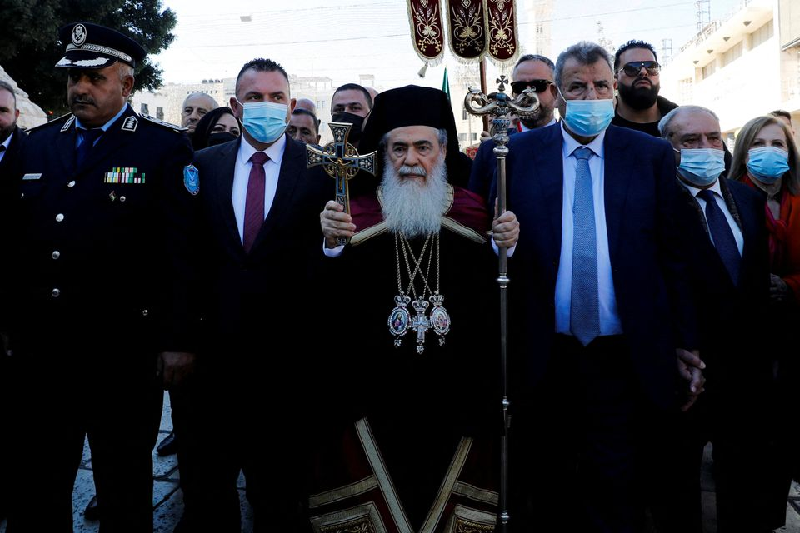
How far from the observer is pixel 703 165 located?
327cm

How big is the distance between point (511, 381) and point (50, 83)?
22.3 metres

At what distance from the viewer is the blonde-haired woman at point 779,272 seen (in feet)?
11.0

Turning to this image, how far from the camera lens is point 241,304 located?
3.08 meters

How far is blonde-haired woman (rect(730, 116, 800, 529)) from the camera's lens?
3.36m

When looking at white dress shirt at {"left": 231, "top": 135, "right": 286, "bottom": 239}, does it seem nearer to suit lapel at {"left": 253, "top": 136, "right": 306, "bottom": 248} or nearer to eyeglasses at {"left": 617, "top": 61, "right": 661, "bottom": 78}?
suit lapel at {"left": 253, "top": 136, "right": 306, "bottom": 248}

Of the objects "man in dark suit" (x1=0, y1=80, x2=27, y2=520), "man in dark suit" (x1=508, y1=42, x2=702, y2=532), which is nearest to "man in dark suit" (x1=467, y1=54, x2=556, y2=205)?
"man in dark suit" (x1=508, y1=42, x2=702, y2=532)

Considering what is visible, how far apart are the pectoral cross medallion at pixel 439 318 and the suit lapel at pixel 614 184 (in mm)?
768

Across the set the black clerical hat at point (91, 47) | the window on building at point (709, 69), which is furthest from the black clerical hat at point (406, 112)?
the window on building at point (709, 69)

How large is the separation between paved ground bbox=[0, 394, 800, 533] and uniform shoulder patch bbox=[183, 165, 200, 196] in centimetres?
190

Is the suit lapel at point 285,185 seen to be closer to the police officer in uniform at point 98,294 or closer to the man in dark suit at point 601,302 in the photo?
the police officer in uniform at point 98,294

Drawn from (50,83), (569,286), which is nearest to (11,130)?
(569,286)

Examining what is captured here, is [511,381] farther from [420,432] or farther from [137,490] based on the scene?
[137,490]

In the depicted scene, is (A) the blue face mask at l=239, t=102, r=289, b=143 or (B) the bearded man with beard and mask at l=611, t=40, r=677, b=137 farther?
(B) the bearded man with beard and mask at l=611, t=40, r=677, b=137

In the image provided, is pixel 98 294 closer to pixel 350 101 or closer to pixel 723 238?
pixel 723 238
